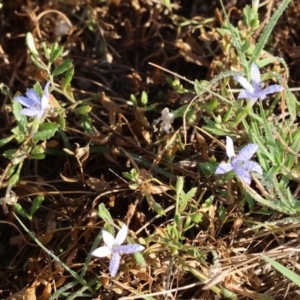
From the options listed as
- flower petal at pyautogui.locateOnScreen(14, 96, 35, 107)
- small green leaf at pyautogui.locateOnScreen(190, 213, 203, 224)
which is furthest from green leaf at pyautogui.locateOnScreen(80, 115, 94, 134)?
small green leaf at pyautogui.locateOnScreen(190, 213, 203, 224)

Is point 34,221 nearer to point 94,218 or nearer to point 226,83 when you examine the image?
point 94,218

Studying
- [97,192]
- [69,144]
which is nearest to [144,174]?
[97,192]

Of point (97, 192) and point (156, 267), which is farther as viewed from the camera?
point (97, 192)

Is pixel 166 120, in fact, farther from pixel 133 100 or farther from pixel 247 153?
pixel 247 153

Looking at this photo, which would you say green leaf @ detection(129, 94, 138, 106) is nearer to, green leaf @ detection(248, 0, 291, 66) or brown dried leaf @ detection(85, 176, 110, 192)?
brown dried leaf @ detection(85, 176, 110, 192)

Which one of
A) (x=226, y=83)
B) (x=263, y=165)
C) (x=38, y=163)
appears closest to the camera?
(x=263, y=165)

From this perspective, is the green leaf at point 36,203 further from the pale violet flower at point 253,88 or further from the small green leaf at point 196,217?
the pale violet flower at point 253,88
